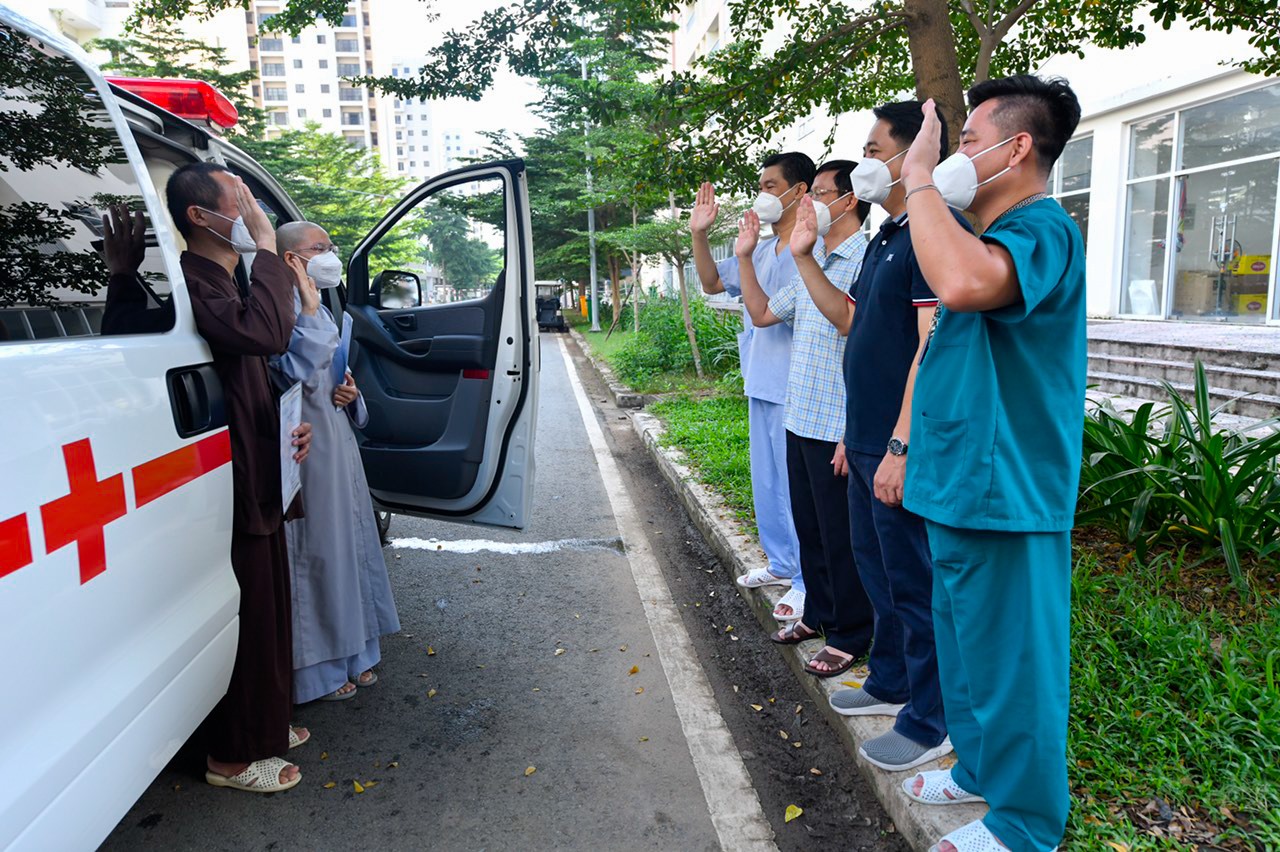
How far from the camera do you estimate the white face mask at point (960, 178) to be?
1.95 m

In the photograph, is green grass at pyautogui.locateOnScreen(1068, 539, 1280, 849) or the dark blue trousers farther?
the dark blue trousers

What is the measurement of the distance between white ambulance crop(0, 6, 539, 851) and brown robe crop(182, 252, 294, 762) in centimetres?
11

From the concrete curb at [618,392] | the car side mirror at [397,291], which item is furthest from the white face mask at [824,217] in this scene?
the concrete curb at [618,392]

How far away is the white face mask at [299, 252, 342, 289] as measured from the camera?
308 centimetres

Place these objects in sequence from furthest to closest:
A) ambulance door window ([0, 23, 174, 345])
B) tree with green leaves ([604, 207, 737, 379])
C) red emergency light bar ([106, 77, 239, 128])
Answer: tree with green leaves ([604, 207, 737, 379]) → red emergency light bar ([106, 77, 239, 128]) → ambulance door window ([0, 23, 174, 345])

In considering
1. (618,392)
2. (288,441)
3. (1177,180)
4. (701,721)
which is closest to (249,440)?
(288,441)

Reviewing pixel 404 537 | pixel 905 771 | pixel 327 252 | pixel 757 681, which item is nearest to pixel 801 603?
pixel 757 681

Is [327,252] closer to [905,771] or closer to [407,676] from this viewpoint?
[407,676]

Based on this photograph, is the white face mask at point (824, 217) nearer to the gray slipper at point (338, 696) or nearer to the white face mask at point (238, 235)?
the white face mask at point (238, 235)

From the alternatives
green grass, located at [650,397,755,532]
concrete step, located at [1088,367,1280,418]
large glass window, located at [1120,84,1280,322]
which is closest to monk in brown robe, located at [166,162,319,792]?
green grass, located at [650,397,755,532]

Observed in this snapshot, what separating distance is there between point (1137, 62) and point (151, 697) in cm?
1382

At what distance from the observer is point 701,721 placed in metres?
3.15

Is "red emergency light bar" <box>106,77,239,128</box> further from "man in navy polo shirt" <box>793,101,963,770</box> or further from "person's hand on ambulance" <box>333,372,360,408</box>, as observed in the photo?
"man in navy polo shirt" <box>793,101,963,770</box>

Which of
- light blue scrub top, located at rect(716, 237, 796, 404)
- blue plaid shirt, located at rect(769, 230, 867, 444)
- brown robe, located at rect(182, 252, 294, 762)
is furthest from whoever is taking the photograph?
light blue scrub top, located at rect(716, 237, 796, 404)
